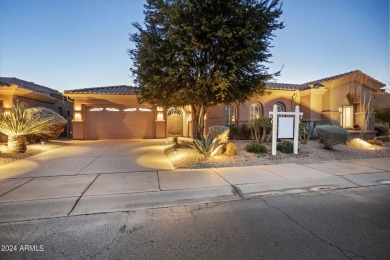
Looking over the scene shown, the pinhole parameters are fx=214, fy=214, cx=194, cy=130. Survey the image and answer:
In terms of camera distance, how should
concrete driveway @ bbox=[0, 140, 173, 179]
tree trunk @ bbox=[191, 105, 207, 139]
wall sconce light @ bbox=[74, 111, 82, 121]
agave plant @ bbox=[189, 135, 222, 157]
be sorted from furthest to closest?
wall sconce light @ bbox=[74, 111, 82, 121], tree trunk @ bbox=[191, 105, 207, 139], agave plant @ bbox=[189, 135, 222, 157], concrete driveway @ bbox=[0, 140, 173, 179]

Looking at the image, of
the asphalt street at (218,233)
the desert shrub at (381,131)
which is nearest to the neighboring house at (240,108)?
the desert shrub at (381,131)

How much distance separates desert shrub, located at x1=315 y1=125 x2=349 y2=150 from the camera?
971 cm

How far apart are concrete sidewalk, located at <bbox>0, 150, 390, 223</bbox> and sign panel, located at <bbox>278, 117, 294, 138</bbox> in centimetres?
197

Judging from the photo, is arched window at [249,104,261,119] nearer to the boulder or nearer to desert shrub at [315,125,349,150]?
desert shrub at [315,125,349,150]

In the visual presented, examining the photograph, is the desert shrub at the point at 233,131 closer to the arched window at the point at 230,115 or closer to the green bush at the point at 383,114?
the arched window at the point at 230,115

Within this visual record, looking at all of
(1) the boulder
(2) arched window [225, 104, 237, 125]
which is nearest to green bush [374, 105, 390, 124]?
(2) arched window [225, 104, 237, 125]

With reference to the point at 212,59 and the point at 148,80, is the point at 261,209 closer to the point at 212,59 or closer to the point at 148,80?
the point at 212,59

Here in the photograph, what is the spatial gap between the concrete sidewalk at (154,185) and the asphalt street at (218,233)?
373 millimetres

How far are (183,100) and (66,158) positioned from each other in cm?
564

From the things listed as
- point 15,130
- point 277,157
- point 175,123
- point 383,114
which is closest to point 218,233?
point 277,157

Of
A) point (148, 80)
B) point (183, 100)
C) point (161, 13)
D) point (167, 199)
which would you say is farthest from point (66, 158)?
point (161, 13)

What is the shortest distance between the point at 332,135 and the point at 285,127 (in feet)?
7.78

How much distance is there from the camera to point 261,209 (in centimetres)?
414

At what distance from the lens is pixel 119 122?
17172 millimetres
